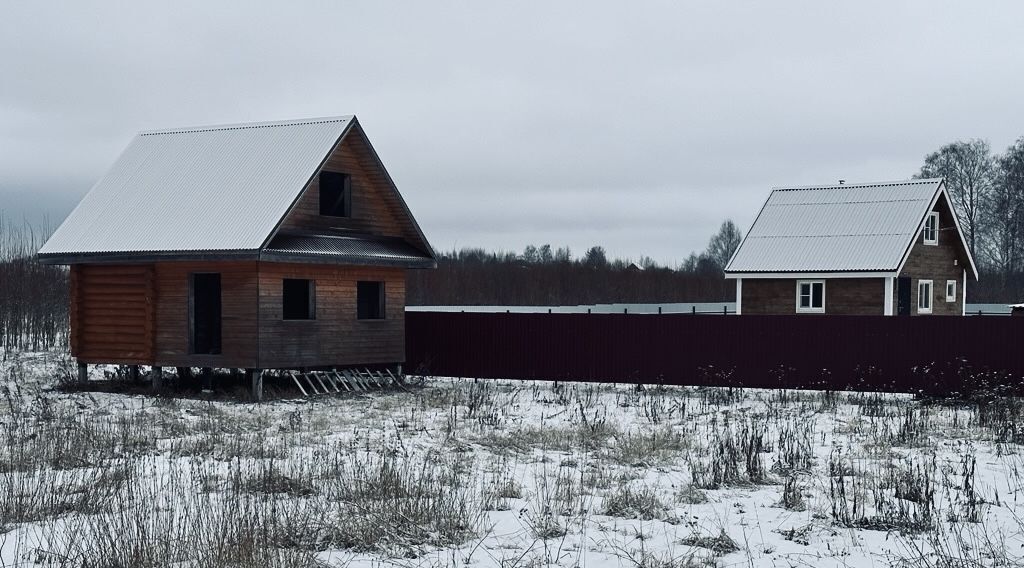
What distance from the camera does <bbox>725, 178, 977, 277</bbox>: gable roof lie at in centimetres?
3431

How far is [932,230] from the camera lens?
120 ft

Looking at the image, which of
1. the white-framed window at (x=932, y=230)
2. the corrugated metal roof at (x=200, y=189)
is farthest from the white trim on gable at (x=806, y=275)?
the corrugated metal roof at (x=200, y=189)

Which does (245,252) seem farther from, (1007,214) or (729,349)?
(1007,214)

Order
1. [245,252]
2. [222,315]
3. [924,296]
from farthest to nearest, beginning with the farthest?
1. [924,296]
2. [222,315]
3. [245,252]

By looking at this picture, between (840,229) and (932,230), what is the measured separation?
133 inches

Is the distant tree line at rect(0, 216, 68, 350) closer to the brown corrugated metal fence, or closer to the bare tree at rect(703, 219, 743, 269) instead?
the brown corrugated metal fence

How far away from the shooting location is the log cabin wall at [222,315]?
71.5ft

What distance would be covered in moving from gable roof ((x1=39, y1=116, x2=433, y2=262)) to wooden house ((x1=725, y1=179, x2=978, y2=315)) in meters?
14.5

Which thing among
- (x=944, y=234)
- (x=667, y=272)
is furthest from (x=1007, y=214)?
(x=944, y=234)

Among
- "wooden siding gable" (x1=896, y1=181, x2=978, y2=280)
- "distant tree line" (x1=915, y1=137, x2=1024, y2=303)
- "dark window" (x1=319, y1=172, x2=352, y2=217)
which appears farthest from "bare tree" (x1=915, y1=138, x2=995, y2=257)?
"dark window" (x1=319, y1=172, x2=352, y2=217)

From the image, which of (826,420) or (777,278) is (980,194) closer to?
(777,278)

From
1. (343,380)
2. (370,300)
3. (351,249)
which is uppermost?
(351,249)

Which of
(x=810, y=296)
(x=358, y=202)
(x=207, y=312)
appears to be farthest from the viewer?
(x=810, y=296)

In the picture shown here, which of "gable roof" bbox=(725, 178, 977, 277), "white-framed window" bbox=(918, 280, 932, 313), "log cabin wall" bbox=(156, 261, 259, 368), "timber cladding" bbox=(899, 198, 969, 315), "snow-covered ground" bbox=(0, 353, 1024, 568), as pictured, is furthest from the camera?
"white-framed window" bbox=(918, 280, 932, 313)
